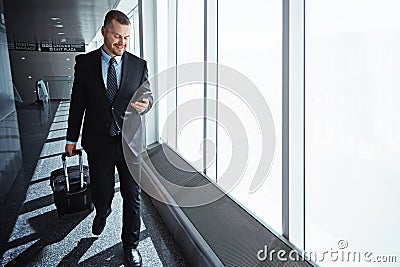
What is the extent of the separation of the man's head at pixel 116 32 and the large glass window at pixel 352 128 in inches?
43.5

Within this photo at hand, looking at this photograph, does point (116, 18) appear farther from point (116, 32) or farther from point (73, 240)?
point (73, 240)

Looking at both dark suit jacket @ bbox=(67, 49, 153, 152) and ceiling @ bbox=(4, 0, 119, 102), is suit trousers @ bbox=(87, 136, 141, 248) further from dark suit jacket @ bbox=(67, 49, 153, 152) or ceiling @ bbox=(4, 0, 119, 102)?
ceiling @ bbox=(4, 0, 119, 102)

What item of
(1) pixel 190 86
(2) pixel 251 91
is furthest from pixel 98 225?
(1) pixel 190 86

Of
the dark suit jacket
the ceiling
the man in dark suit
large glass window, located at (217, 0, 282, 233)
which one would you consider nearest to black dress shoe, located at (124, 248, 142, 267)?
the man in dark suit

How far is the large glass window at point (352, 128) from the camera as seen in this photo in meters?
1.49

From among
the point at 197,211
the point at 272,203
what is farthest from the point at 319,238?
the point at 197,211

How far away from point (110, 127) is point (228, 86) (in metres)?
1.21

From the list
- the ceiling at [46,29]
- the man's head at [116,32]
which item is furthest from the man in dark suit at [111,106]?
the ceiling at [46,29]

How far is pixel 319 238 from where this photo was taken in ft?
6.79

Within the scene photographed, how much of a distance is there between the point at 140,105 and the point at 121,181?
0.56m

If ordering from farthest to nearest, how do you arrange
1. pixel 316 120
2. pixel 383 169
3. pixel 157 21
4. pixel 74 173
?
pixel 157 21, pixel 74 173, pixel 316 120, pixel 383 169

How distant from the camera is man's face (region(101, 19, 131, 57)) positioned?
231 cm

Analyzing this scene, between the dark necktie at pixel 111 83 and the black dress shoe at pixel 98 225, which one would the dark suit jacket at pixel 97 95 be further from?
the black dress shoe at pixel 98 225

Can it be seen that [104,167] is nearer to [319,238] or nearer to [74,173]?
[74,173]
